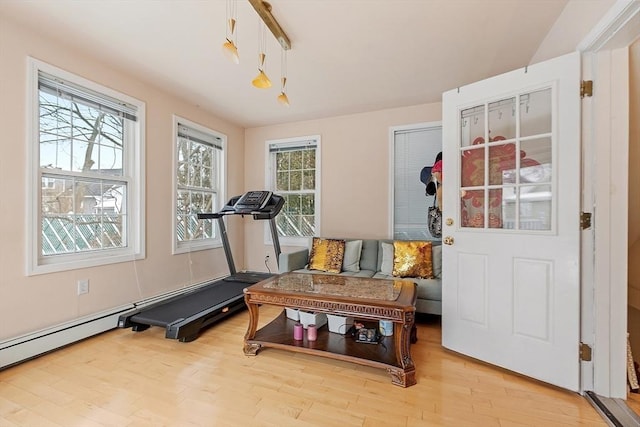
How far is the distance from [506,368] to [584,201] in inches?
48.4

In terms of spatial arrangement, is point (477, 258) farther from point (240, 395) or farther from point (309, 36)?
point (309, 36)

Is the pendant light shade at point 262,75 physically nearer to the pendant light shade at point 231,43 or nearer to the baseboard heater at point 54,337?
the pendant light shade at point 231,43

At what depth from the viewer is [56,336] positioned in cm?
226

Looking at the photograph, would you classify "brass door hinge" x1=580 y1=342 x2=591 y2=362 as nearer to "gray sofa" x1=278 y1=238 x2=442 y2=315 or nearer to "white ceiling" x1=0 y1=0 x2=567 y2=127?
"gray sofa" x1=278 y1=238 x2=442 y2=315

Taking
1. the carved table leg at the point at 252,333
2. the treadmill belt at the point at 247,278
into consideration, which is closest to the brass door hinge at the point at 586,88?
the carved table leg at the point at 252,333

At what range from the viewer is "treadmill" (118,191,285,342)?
2441 millimetres

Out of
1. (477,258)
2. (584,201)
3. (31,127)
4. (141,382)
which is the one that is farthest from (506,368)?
(31,127)

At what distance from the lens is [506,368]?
1.96 meters

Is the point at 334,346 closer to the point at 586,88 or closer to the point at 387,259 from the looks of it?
the point at 387,259

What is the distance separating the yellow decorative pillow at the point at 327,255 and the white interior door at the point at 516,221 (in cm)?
139

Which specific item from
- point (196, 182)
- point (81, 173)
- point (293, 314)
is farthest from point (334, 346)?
point (196, 182)

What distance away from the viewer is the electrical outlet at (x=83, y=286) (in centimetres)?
248

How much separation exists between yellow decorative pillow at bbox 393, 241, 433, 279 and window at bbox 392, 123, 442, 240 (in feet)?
2.04

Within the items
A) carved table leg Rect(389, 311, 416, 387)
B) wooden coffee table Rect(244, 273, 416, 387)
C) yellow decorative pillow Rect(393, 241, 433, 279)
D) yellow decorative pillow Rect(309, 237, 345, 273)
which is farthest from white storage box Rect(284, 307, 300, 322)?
yellow decorative pillow Rect(393, 241, 433, 279)
